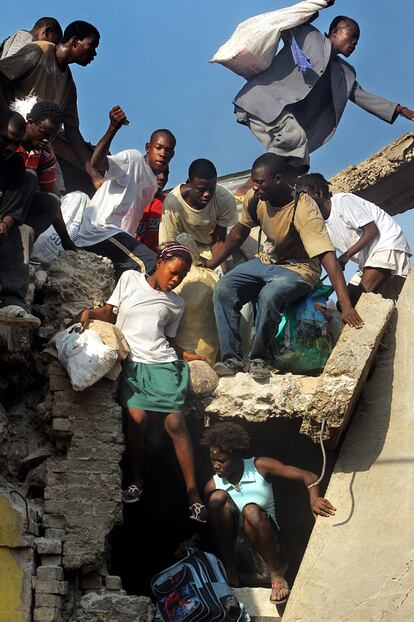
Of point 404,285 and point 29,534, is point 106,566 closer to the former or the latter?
point 29,534

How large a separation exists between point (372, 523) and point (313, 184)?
10.4ft

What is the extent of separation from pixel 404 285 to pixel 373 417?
52.2 inches

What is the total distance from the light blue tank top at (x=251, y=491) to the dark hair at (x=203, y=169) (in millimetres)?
2682

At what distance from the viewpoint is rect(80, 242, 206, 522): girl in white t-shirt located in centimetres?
825

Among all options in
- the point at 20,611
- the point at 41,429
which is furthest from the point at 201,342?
the point at 20,611

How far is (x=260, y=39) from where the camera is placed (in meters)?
10.9

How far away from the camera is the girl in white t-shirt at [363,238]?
9.87 meters

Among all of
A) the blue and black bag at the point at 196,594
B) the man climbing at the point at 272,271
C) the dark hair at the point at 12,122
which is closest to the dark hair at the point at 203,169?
the man climbing at the point at 272,271

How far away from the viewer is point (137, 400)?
327 inches

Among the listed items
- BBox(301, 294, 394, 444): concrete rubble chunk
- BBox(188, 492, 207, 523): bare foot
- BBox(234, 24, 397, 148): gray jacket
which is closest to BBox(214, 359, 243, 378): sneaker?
BBox(301, 294, 394, 444): concrete rubble chunk

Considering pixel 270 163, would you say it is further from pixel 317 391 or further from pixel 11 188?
pixel 11 188

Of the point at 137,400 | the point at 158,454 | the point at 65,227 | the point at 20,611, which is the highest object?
the point at 65,227

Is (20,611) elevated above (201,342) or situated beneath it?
situated beneath

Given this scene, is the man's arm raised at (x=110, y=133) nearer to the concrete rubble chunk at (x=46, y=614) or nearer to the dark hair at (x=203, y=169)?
the dark hair at (x=203, y=169)
